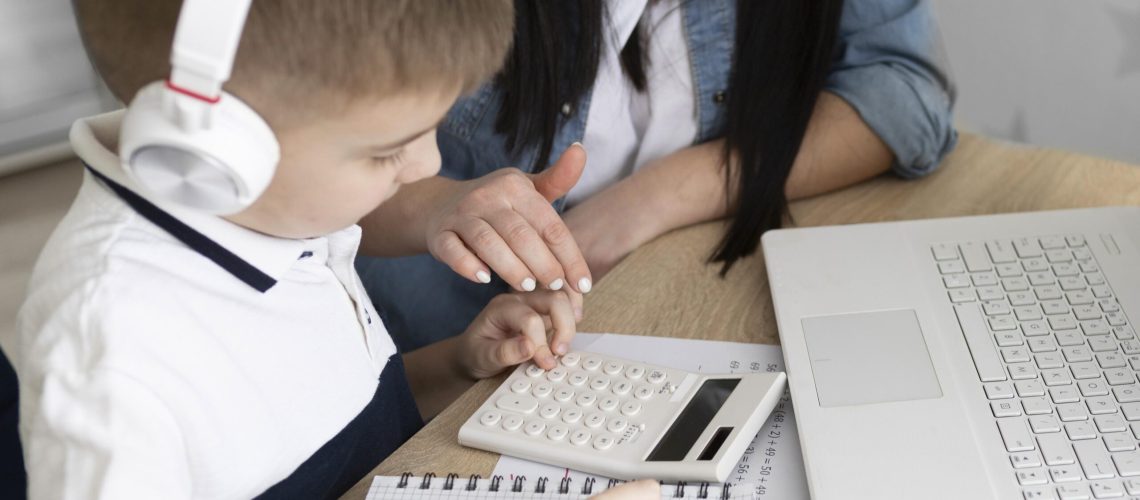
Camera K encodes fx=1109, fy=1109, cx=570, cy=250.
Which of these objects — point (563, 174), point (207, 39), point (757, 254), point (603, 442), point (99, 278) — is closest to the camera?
point (207, 39)

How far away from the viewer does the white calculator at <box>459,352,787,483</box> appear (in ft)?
Answer: 2.18

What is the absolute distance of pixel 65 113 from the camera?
2.00m

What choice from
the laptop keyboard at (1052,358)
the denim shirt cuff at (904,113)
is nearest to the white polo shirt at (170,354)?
the laptop keyboard at (1052,358)

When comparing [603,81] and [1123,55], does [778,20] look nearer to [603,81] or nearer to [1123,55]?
[603,81]

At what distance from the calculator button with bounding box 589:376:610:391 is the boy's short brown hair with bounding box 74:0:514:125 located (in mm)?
244

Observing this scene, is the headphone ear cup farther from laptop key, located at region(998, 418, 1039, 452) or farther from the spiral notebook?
laptop key, located at region(998, 418, 1039, 452)

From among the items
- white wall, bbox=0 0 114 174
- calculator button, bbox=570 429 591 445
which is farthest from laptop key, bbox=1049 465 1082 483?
white wall, bbox=0 0 114 174

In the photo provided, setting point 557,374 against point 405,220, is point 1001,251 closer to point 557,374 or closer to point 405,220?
point 557,374

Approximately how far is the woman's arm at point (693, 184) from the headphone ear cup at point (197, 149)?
47cm

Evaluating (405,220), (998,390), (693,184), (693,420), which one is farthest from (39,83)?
(998,390)

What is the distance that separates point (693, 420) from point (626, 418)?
4cm

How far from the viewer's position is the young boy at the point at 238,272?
0.53 metres

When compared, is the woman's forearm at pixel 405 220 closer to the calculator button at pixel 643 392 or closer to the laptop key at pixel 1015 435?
the calculator button at pixel 643 392

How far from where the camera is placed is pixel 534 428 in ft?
2.29
